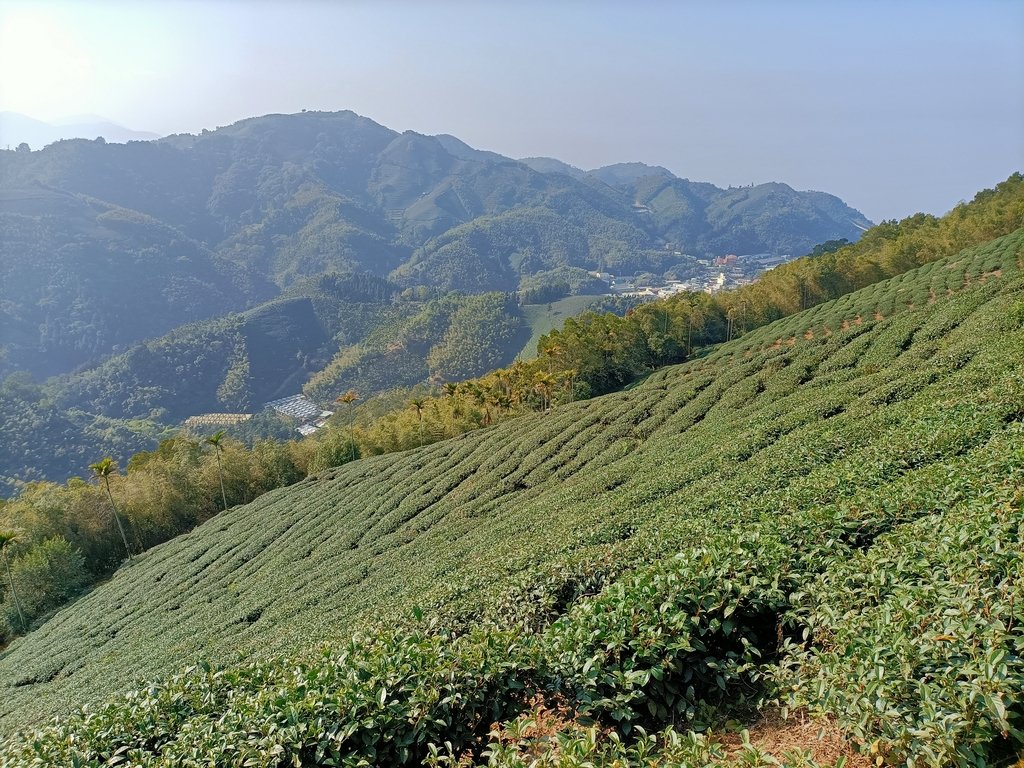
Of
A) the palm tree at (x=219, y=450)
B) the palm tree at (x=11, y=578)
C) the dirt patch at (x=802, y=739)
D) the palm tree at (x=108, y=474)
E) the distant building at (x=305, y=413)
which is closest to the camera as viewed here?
the dirt patch at (x=802, y=739)

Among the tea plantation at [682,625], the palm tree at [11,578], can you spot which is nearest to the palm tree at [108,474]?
the palm tree at [11,578]

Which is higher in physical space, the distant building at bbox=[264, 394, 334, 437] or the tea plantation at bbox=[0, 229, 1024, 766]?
the distant building at bbox=[264, 394, 334, 437]

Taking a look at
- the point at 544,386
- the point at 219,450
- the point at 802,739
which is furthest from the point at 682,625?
the point at 219,450

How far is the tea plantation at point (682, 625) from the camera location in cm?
467

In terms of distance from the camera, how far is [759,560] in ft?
23.2

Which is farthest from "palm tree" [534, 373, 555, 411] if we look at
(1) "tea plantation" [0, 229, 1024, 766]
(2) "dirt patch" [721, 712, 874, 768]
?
(2) "dirt patch" [721, 712, 874, 768]

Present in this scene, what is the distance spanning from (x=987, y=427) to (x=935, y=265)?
63502 mm

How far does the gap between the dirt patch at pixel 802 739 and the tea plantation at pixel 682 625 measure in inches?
8.8

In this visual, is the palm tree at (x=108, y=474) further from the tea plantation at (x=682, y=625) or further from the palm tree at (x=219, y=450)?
the tea plantation at (x=682, y=625)

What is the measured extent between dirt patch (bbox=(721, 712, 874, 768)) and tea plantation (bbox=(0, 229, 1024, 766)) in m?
0.22

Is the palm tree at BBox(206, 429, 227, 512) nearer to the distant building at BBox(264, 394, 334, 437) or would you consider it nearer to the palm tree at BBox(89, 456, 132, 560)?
the palm tree at BBox(89, 456, 132, 560)

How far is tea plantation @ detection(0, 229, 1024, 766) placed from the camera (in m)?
4.67

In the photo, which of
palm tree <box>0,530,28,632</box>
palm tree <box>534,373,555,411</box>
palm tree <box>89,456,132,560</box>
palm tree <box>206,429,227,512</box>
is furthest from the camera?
palm tree <box>534,373,555,411</box>

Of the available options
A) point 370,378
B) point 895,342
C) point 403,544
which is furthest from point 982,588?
point 370,378
